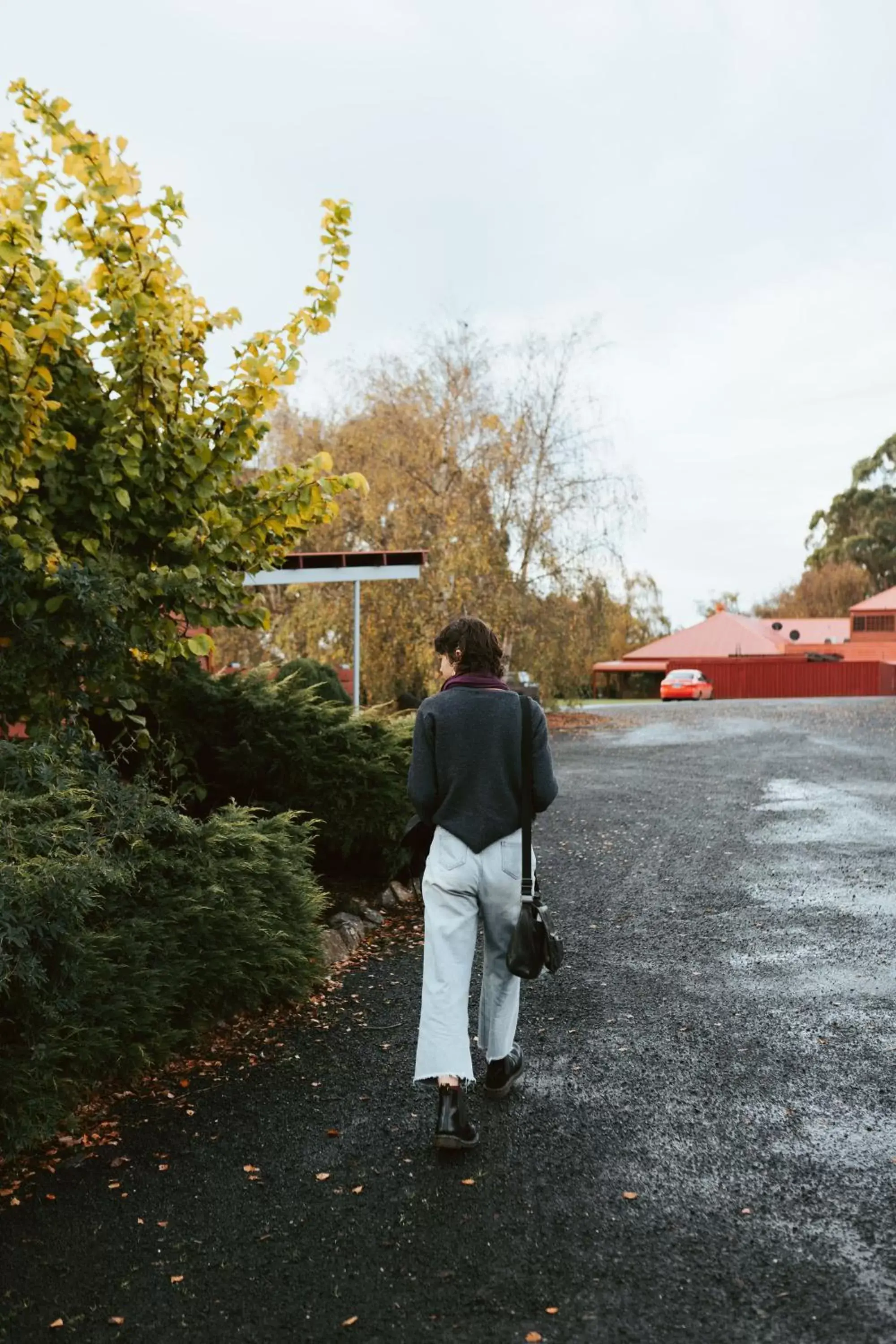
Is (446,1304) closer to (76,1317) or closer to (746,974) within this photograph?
(76,1317)

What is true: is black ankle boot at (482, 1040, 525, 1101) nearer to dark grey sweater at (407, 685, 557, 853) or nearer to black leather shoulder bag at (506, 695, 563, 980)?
black leather shoulder bag at (506, 695, 563, 980)

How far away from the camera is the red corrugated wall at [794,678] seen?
5166cm

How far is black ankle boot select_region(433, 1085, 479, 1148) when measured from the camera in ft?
12.8

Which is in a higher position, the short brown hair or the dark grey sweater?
the short brown hair

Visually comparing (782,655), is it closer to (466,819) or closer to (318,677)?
(318,677)

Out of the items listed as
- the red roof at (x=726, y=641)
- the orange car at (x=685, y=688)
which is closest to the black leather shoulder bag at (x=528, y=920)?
the orange car at (x=685, y=688)

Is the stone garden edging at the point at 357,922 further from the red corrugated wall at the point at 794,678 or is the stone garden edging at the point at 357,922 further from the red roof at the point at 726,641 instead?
the red roof at the point at 726,641

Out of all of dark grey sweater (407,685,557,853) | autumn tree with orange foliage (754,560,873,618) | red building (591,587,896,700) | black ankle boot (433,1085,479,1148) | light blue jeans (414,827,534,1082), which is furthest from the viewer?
autumn tree with orange foliage (754,560,873,618)

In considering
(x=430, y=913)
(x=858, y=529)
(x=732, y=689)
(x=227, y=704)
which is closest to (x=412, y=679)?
(x=227, y=704)

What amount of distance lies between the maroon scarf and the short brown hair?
0.05 ft

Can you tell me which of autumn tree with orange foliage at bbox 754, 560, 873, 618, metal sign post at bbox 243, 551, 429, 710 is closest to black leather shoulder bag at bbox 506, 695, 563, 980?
metal sign post at bbox 243, 551, 429, 710

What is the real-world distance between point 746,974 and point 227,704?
3866 millimetres

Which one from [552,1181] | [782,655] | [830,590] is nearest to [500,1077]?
[552,1181]

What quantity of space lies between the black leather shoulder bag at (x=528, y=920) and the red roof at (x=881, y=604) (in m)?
63.1
